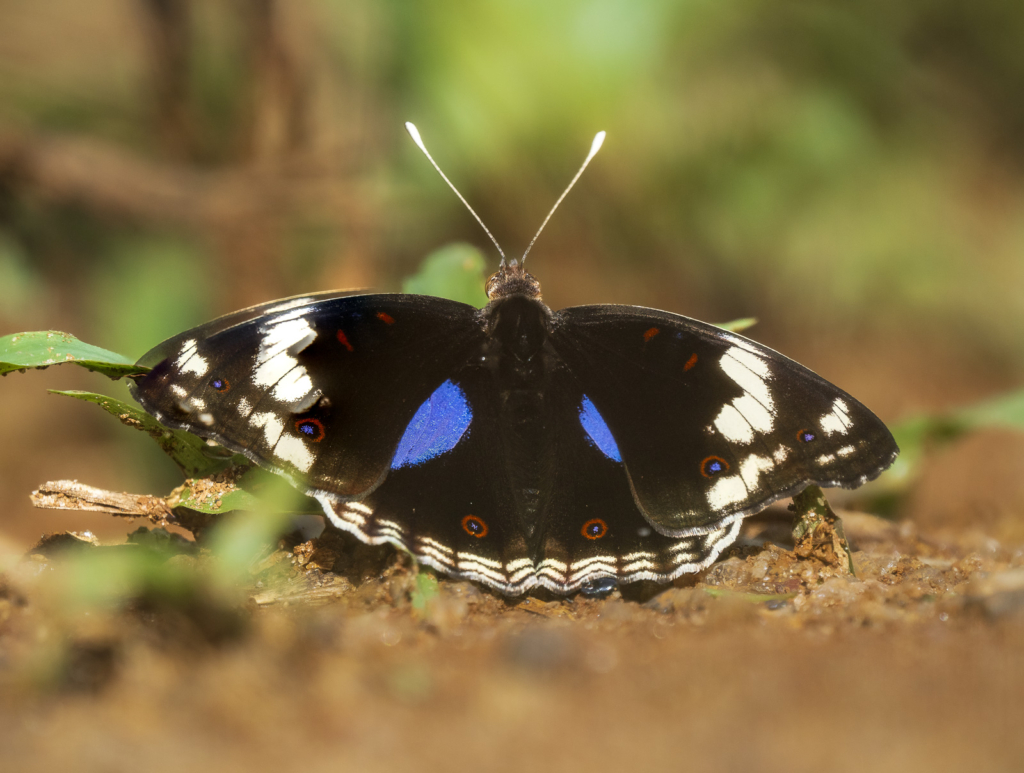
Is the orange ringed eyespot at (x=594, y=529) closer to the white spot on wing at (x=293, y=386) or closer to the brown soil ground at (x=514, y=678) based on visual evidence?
the brown soil ground at (x=514, y=678)

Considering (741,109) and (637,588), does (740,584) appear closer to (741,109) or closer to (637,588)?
(637,588)

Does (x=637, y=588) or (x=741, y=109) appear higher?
(x=741, y=109)

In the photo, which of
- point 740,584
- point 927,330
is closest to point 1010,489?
point 927,330

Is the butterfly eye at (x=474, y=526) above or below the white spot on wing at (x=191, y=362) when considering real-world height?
below

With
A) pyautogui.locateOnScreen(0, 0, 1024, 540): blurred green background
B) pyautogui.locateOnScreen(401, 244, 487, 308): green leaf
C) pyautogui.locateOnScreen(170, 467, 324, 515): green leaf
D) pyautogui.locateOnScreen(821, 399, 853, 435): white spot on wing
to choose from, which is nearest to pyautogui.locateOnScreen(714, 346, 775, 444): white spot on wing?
pyautogui.locateOnScreen(821, 399, 853, 435): white spot on wing

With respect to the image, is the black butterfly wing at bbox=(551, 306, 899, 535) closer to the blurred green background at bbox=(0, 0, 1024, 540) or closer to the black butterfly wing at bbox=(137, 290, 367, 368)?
the black butterfly wing at bbox=(137, 290, 367, 368)

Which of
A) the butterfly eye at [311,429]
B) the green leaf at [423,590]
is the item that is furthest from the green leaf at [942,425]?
the butterfly eye at [311,429]
